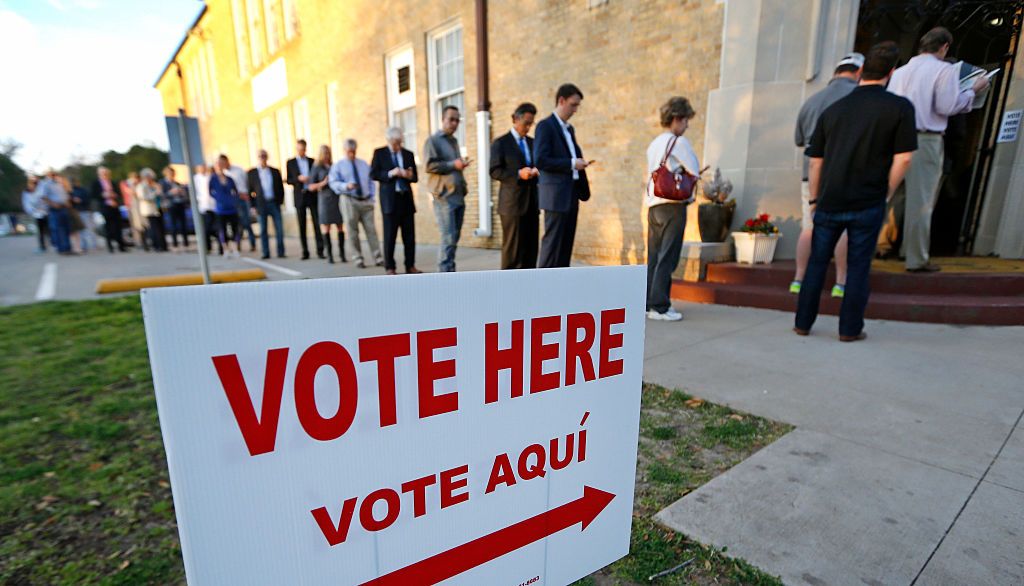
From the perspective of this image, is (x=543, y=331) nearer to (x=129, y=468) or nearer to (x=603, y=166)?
(x=129, y=468)

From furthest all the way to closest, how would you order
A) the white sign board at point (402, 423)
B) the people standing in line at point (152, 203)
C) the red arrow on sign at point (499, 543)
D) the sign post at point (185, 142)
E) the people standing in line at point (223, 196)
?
the people standing in line at point (152, 203) → the people standing in line at point (223, 196) → the sign post at point (185, 142) → the red arrow on sign at point (499, 543) → the white sign board at point (402, 423)

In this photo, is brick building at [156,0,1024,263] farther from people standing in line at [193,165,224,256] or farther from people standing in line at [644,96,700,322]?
people standing in line at [193,165,224,256]

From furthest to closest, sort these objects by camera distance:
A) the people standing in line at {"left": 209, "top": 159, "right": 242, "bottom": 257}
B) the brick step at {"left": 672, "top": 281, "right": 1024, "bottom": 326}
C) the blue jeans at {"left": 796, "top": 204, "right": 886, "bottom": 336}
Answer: the people standing in line at {"left": 209, "top": 159, "right": 242, "bottom": 257} → the brick step at {"left": 672, "top": 281, "right": 1024, "bottom": 326} → the blue jeans at {"left": 796, "top": 204, "right": 886, "bottom": 336}

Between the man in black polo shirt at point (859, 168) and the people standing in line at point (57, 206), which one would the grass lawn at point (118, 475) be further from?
the people standing in line at point (57, 206)

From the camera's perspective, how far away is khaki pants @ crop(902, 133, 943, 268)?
414cm

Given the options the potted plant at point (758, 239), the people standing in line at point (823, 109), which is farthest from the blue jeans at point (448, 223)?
the people standing in line at point (823, 109)

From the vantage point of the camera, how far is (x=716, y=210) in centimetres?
537

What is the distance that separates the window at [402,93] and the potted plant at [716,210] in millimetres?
6968

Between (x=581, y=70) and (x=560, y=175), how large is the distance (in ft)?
11.9

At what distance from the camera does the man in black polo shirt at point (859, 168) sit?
10.2ft

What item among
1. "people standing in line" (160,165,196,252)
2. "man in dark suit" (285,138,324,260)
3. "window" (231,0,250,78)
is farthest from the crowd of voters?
"window" (231,0,250,78)

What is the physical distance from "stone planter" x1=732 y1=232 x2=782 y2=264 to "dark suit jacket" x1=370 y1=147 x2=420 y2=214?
392 centimetres

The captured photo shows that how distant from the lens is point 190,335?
644 mm

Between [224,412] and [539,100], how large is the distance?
7.73 meters
